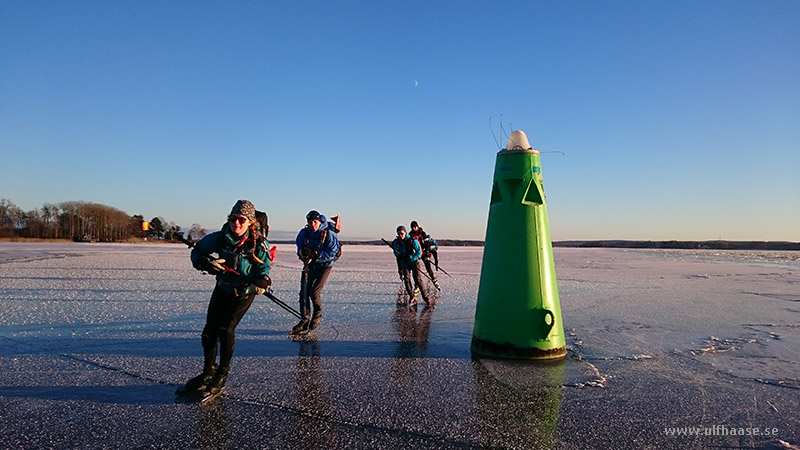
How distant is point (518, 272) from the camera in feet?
17.0

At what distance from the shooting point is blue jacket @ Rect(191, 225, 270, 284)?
13.1ft

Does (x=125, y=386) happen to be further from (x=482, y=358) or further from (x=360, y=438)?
(x=482, y=358)

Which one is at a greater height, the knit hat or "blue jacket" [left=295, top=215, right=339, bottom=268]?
the knit hat

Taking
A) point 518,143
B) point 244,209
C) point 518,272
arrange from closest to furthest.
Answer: point 244,209 < point 518,272 < point 518,143

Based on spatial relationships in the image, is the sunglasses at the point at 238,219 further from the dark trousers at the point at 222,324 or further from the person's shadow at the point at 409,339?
the person's shadow at the point at 409,339

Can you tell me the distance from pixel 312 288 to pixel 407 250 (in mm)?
3450

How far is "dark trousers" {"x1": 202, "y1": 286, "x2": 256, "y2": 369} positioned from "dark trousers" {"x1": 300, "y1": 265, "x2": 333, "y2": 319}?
97.8 inches

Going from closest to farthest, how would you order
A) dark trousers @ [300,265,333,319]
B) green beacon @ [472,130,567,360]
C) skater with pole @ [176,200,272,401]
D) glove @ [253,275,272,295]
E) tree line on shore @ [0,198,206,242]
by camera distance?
skater with pole @ [176,200,272,401] < glove @ [253,275,272,295] < green beacon @ [472,130,567,360] < dark trousers @ [300,265,333,319] < tree line on shore @ [0,198,206,242]

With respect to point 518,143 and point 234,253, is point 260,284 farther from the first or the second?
point 518,143

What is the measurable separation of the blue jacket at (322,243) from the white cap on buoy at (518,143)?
2.76 m

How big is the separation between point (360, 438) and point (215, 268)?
1.78 m

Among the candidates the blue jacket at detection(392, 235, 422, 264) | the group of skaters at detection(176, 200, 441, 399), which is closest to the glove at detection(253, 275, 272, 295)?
the group of skaters at detection(176, 200, 441, 399)

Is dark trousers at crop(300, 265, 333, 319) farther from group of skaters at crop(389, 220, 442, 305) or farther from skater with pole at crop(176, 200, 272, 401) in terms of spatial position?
group of skaters at crop(389, 220, 442, 305)

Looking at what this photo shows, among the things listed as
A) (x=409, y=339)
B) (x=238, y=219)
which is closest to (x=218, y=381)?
(x=238, y=219)
